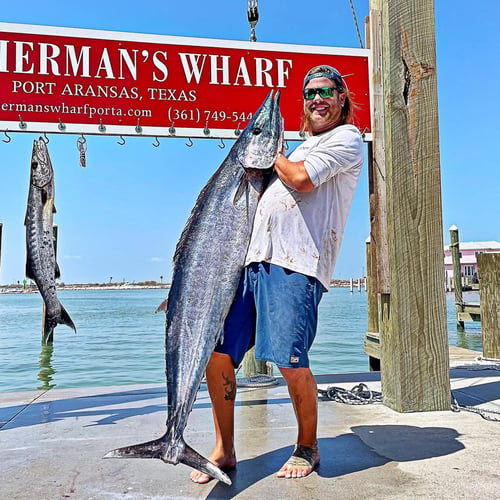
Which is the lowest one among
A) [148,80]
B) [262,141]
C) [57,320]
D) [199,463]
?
[199,463]

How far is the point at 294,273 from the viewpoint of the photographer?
243 cm

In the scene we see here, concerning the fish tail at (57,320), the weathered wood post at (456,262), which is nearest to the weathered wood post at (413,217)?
the fish tail at (57,320)

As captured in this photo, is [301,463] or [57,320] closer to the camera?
[301,463]

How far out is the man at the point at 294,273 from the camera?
94.6 inches

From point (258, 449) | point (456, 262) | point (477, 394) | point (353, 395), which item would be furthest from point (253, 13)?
point (456, 262)

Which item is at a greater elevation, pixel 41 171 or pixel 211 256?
pixel 41 171

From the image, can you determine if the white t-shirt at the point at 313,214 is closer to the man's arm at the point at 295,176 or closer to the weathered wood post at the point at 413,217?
the man's arm at the point at 295,176

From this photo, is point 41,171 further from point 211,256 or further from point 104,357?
point 104,357

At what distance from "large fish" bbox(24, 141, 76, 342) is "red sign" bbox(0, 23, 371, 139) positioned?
1.10 m

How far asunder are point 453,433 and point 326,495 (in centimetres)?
125

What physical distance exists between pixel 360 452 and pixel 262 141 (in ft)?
5.38

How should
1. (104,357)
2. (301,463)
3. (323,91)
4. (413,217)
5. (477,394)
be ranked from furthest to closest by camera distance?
(104,357) < (477,394) < (413,217) < (323,91) < (301,463)

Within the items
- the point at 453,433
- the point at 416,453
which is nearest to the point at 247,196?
the point at 416,453

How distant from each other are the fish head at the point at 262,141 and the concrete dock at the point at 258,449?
1.42m
